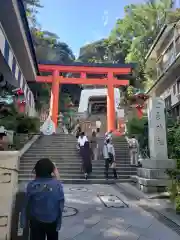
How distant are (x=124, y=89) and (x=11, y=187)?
3381cm

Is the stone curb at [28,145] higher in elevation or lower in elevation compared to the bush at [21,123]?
lower

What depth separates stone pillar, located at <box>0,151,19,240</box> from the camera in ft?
9.21

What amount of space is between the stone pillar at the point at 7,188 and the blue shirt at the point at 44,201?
7.6 inches

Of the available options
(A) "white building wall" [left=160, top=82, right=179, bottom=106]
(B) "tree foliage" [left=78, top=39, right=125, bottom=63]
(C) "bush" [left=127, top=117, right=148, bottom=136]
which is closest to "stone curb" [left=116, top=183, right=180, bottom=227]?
(C) "bush" [left=127, top=117, right=148, bottom=136]

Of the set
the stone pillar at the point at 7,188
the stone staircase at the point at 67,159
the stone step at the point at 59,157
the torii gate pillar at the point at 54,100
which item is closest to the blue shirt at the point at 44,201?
the stone pillar at the point at 7,188

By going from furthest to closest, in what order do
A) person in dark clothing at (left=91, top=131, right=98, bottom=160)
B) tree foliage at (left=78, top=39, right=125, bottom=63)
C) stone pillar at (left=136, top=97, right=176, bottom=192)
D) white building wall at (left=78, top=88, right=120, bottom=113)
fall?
1. tree foliage at (left=78, top=39, right=125, bottom=63)
2. white building wall at (left=78, top=88, right=120, bottom=113)
3. person in dark clothing at (left=91, top=131, right=98, bottom=160)
4. stone pillar at (left=136, top=97, right=176, bottom=192)

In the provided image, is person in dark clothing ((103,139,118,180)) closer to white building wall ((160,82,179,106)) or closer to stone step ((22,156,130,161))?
stone step ((22,156,130,161))

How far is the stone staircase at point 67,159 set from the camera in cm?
1070

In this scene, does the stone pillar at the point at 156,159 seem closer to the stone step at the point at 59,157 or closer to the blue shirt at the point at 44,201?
the stone step at the point at 59,157

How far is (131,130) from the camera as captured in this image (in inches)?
632

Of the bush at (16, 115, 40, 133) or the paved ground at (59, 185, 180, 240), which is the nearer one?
the paved ground at (59, 185, 180, 240)

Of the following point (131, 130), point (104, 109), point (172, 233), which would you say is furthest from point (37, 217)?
point (104, 109)

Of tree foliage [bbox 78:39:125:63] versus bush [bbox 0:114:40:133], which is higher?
tree foliage [bbox 78:39:125:63]

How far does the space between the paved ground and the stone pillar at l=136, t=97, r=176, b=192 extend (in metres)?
1.21
